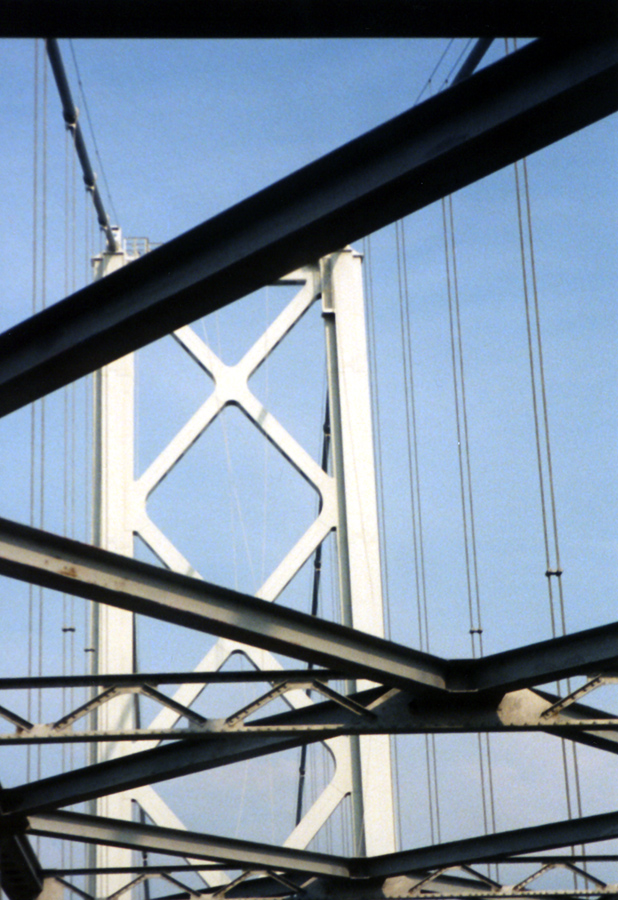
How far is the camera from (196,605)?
→ 7.96 meters

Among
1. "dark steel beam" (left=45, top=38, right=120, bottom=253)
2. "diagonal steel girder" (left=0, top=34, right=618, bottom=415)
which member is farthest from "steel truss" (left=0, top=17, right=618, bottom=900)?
"dark steel beam" (left=45, top=38, right=120, bottom=253)

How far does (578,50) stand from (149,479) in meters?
11.6

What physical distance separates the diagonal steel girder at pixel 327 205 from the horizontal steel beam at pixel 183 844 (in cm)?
709

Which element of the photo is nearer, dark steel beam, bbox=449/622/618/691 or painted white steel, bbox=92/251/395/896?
dark steel beam, bbox=449/622/618/691

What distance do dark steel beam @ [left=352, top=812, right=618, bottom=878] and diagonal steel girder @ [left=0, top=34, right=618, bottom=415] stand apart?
7.70 meters

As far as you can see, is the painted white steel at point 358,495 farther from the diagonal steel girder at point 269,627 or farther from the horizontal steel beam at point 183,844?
the diagonal steel girder at point 269,627

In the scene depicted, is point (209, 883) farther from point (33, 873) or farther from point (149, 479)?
point (149, 479)

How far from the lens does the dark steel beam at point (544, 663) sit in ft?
28.3

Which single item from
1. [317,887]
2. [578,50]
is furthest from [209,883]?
[578,50]

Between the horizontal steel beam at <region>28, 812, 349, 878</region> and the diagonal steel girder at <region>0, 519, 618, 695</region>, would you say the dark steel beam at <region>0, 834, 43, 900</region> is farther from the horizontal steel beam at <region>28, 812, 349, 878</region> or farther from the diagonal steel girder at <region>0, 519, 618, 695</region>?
the diagonal steel girder at <region>0, 519, 618, 695</region>

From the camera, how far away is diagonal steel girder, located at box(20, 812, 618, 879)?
38.0 ft
